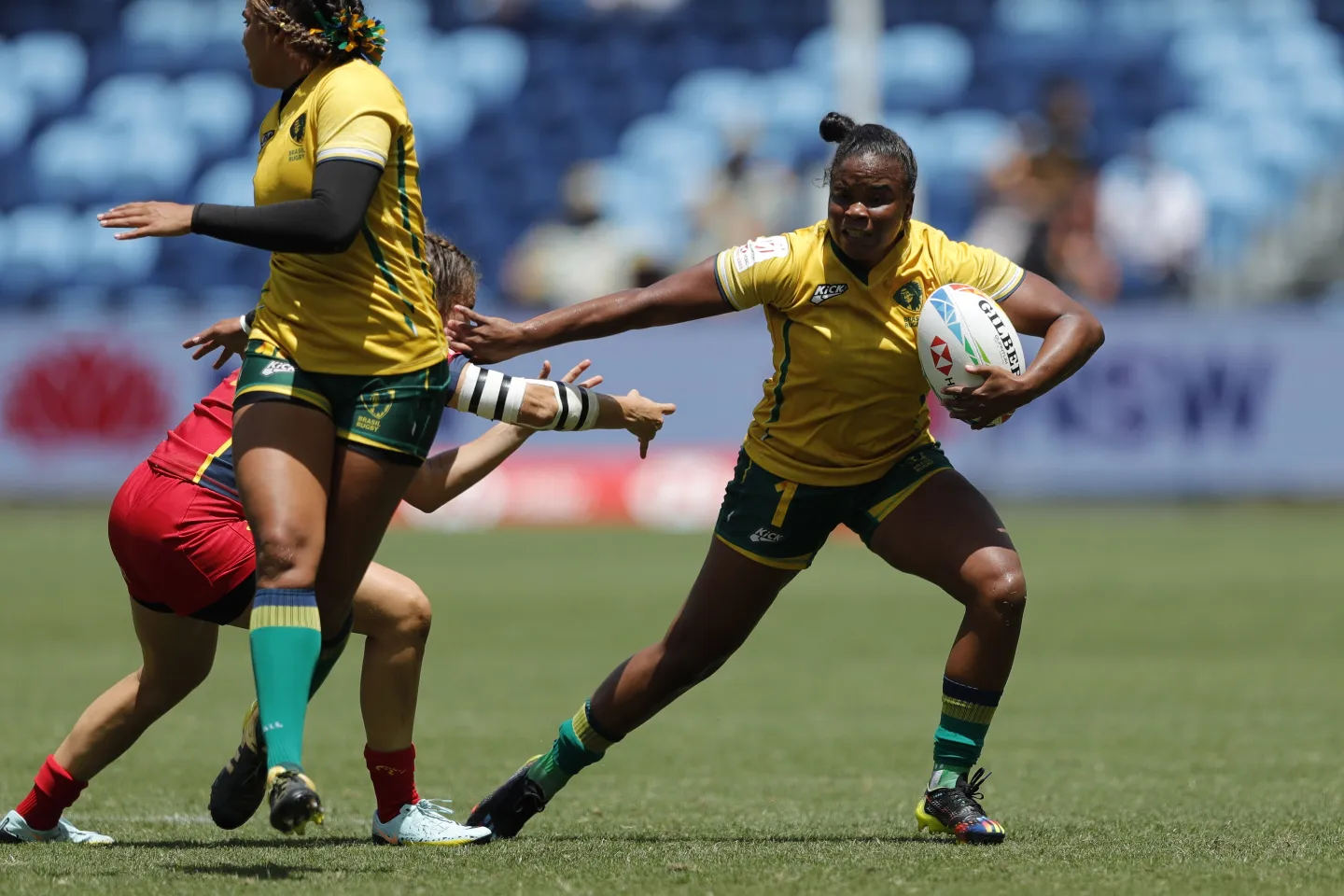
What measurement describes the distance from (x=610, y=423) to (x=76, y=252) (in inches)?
687

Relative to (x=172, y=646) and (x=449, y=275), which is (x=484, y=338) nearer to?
(x=449, y=275)

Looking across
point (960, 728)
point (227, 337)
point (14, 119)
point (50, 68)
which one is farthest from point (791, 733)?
point (50, 68)

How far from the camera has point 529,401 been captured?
5695 mm

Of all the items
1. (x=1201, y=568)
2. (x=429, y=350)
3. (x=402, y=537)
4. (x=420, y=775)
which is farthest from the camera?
(x=402, y=537)

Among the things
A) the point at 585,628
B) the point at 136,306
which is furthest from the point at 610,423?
the point at 136,306

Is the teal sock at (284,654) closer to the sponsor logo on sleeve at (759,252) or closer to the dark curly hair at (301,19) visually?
the dark curly hair at (301,19)

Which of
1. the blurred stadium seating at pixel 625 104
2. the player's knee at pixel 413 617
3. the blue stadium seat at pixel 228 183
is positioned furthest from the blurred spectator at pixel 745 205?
the player's knee at pixel 413 617

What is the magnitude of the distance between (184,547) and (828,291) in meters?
2.10

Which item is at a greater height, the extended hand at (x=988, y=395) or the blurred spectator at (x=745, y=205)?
the blurred spectator at (x=745, y=205)

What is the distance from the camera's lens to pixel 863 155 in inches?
225

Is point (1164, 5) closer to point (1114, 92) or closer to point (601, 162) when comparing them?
point (1114, 92)

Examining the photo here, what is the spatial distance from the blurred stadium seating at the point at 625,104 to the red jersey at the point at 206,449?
51.5 feet

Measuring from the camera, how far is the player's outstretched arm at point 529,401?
566 centimetres

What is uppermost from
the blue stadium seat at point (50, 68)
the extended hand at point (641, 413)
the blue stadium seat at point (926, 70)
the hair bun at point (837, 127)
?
the blue stadium seat at point (926, 70)
